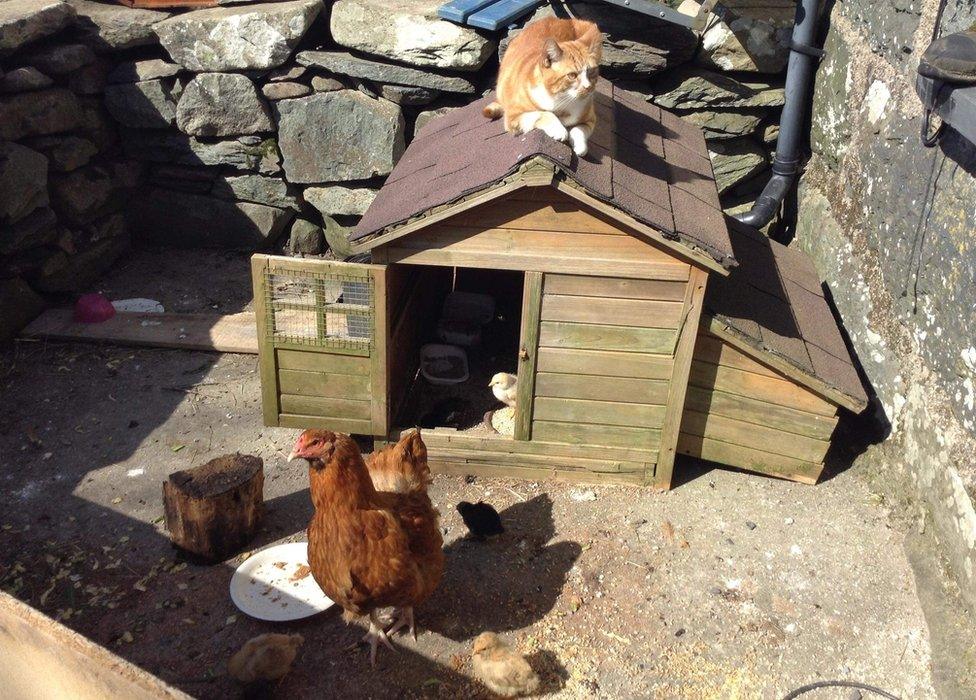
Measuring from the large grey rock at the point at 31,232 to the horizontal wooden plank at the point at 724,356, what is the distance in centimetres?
557

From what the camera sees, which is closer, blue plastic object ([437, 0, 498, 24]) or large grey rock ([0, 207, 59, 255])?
large grey rock ([0, 207, 59, 255])

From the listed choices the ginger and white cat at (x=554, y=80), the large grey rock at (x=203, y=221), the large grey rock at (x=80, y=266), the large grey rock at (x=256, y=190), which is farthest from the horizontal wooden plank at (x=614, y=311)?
the large grey rock at (x=80, y=266)

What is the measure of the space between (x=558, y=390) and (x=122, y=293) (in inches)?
185

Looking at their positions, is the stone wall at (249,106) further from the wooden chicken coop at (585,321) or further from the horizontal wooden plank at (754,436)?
the horizontal wooden plank at (754,436)

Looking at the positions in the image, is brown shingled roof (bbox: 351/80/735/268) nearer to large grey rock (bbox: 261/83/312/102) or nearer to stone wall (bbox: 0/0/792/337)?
Answer: stone wall (bbox: 0/0/792/337)

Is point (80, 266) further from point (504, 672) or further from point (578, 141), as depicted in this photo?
point (504, 672)

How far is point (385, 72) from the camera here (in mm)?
7570

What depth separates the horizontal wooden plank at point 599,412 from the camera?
5.30 meters

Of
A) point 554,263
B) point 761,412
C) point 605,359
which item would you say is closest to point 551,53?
point 554,263

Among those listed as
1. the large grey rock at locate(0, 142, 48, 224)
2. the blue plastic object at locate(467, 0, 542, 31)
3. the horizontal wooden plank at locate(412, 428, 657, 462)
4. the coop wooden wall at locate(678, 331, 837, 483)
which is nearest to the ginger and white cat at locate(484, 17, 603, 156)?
the coop wooden wall at locate(678, 331, 837, 483)

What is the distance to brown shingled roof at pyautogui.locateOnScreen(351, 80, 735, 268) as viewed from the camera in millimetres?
4625

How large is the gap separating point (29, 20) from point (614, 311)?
19.1ft

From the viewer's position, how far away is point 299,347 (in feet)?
17.5

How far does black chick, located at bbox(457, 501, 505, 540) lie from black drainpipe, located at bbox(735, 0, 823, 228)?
3635 mm
